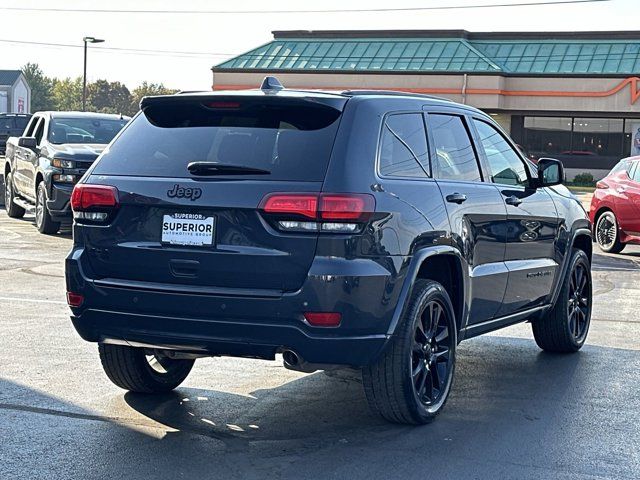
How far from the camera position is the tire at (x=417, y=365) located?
5.98m

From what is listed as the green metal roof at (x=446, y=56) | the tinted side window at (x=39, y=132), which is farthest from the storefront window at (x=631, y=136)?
the tinted side window at (x=39, y=132)

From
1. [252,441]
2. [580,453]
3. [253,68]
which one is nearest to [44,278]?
[252,441]

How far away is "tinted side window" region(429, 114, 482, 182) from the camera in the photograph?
6.76m

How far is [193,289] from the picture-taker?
5.69 metres

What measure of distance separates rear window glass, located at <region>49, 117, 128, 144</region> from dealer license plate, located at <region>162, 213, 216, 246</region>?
12351 millimetres

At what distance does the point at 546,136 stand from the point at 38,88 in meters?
113

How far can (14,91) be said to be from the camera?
373ft

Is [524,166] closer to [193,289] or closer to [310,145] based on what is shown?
[310,145]

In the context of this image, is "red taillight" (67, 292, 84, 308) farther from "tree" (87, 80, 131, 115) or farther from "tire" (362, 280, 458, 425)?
"tree" (87, 80, 131, 115)

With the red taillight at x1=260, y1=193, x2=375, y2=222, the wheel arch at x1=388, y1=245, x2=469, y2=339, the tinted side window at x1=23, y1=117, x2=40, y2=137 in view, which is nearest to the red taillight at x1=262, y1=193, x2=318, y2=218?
the red taillight at x1=260, y1=193, x2=375, y2=222

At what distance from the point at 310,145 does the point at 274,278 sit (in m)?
0.72

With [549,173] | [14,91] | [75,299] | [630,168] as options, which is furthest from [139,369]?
[14,91]

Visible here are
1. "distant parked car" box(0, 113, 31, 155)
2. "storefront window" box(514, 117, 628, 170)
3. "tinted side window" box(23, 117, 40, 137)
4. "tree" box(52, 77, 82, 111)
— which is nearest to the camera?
"tinted side window" box(23, 117, 40, 137)

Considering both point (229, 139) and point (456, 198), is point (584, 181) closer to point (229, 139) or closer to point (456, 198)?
point (456, 198)
